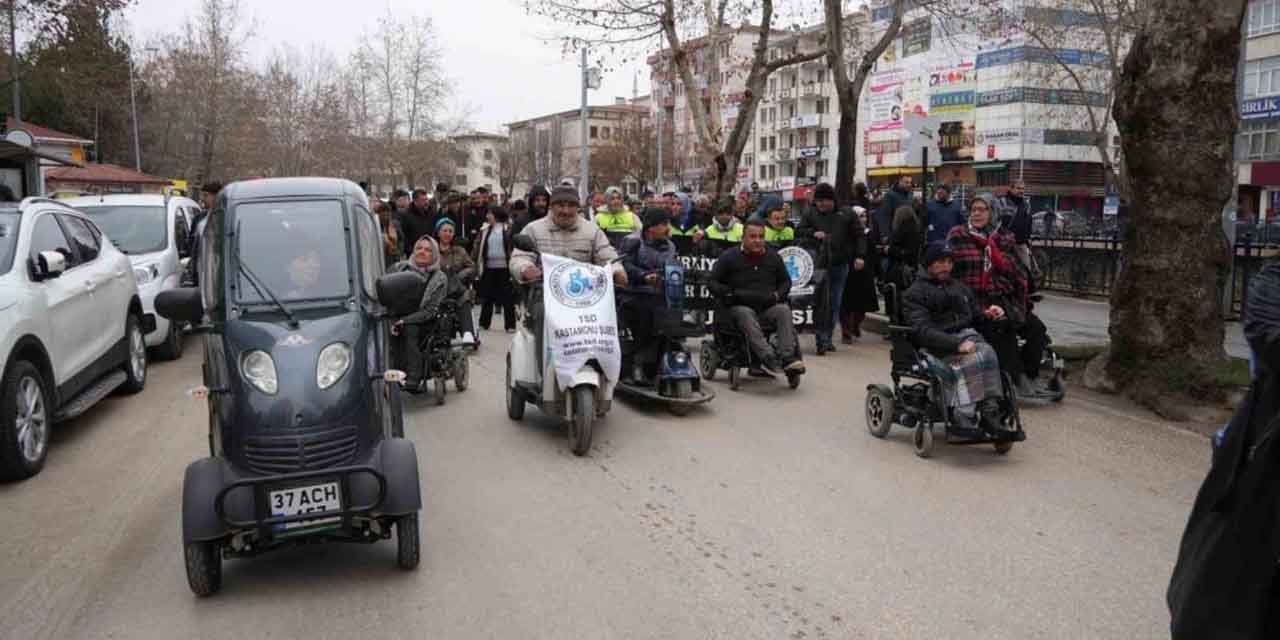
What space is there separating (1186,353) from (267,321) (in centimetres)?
774

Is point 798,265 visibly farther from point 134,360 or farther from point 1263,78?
point 1263,78

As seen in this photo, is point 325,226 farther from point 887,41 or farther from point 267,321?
point 887,41

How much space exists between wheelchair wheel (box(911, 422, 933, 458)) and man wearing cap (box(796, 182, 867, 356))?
4.94 meters

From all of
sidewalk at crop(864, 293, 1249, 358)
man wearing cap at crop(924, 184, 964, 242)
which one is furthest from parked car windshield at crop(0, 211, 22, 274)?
sidewalk at crop(864, 293, 1249, 358)

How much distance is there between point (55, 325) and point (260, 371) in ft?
13.6

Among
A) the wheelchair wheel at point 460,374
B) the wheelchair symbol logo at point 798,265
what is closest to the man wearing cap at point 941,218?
the wheelchair symbol logo at point 798,265

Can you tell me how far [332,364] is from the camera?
505 cm

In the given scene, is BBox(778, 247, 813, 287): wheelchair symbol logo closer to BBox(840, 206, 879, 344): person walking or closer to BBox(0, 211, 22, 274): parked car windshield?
Answer: BBox(840, 206, 879, 344): person walking

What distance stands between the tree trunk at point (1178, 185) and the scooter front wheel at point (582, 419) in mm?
5024

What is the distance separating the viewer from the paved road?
466 centimetres

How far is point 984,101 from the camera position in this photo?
67000 mm

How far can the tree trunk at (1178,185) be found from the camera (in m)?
8.95

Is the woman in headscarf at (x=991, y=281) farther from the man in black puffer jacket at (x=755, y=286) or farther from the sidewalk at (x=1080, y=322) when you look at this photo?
the sidewalk at (x=1080, y=322)

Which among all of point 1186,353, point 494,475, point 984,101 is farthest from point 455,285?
point 984,101
